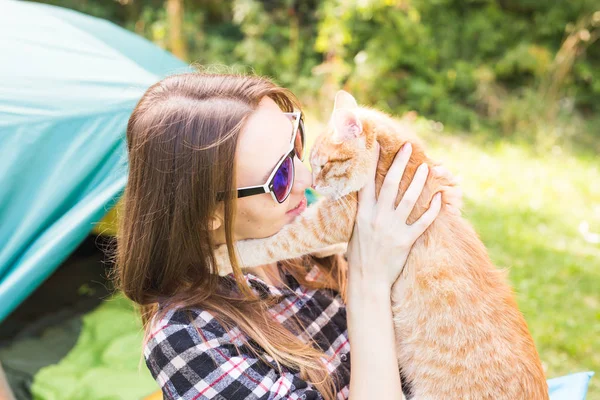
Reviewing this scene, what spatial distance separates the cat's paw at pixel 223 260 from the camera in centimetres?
144

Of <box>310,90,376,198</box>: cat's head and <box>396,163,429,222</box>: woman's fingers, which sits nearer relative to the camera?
<box>396,163,429,222</box>: woman's fingers

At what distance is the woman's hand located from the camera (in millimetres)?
1401

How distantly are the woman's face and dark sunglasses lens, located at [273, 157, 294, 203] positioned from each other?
0.02 metres

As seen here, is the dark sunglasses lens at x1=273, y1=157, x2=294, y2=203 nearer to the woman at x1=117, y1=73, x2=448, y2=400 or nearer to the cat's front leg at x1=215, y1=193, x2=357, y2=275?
the woman at x1=117, y1=73, x2=448, y2=400

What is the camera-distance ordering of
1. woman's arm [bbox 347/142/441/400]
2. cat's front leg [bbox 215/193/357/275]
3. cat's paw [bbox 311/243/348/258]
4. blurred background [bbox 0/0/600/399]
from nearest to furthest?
woman's arm [bbox 347/142/441/400], cat's front leg [bbox 215/193/357/275], cat's paw [bbox 311/243/348/258], blurred background [bbox 0/0/600/399]

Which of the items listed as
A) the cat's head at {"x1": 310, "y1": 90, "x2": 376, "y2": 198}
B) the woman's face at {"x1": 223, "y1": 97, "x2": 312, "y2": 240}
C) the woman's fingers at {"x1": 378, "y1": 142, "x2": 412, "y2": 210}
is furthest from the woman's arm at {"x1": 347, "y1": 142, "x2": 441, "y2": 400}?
the woman's face at {"x1": 223, "y1": 97, "x2": 312, "y2": 240}

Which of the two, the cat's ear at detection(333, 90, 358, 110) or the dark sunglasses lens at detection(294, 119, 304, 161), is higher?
the cat's ear at detection(333, 90, 358, 110)

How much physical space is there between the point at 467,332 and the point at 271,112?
794 mm

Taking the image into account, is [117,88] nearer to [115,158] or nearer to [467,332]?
[115,158]

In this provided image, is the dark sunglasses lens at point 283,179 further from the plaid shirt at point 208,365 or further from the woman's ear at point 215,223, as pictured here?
the plaid shirt at point 208,365

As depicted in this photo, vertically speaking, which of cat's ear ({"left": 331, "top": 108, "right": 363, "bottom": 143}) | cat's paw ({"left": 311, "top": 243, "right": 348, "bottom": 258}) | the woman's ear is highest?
cat's ear ({"left": 331, "top": 108, "right": 363, "bottom": 143})

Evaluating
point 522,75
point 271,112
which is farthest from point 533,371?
point 522,75

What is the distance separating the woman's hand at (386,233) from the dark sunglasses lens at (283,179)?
0.27m

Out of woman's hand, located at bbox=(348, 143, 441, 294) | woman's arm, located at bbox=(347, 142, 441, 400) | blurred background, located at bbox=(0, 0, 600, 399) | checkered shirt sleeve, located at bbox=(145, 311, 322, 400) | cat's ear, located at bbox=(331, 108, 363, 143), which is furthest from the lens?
blurred background, located at bbox=(0, 0, 600, 399)
